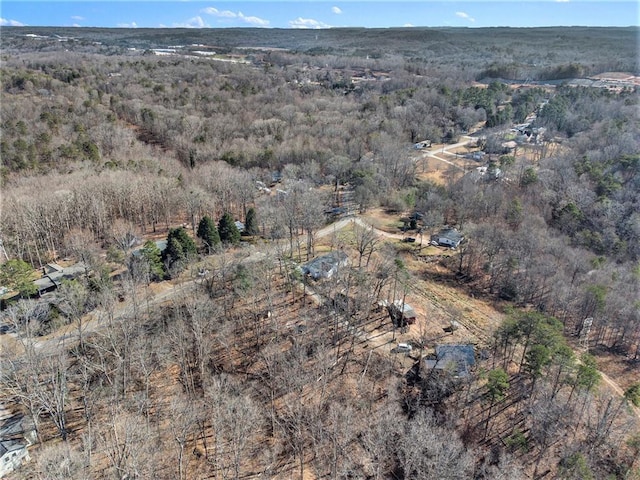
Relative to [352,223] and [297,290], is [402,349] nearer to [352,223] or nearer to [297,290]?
[297,290]

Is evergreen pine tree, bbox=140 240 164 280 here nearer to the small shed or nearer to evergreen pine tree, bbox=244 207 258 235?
evergreen pine tree, bbox=244 207 258 235

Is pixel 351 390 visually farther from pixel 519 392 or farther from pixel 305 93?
pixel 305 93

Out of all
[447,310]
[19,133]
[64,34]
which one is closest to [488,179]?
[447,310]

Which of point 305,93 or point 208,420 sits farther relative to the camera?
point 305,93

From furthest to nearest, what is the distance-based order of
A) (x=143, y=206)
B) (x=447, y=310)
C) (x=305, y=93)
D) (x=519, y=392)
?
(x=305, y=93)
(x=143, y=206)
(x=447, y=310)
(x=519, y=392)

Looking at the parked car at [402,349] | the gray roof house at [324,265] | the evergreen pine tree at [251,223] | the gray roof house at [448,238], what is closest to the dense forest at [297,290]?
the evergreen pine tree at [251,223]

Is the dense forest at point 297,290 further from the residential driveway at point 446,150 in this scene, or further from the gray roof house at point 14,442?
the residential driveway at point 446,150

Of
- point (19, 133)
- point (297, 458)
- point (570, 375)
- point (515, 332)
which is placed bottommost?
point (297, 458)

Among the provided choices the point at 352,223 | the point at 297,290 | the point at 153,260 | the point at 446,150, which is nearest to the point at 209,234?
the point at 153,260
